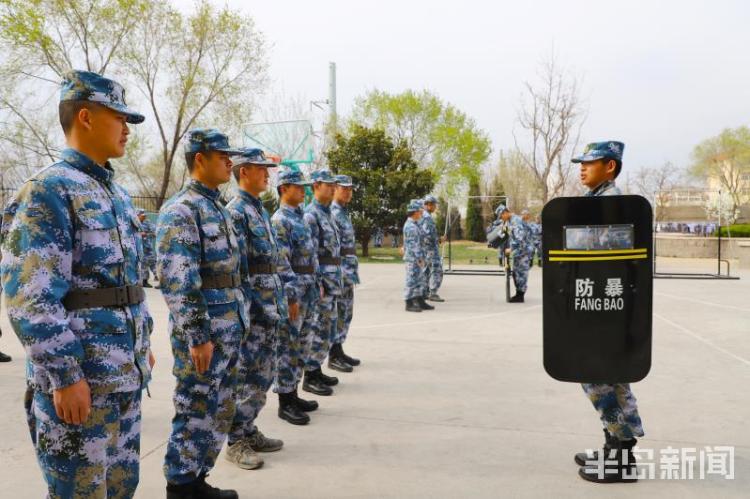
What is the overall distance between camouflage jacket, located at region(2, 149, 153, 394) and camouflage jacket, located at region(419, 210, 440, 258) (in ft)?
27.0

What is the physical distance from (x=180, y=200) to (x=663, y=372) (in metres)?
4.80

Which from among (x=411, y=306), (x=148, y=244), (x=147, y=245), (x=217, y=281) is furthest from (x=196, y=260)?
(x=411, y=306)

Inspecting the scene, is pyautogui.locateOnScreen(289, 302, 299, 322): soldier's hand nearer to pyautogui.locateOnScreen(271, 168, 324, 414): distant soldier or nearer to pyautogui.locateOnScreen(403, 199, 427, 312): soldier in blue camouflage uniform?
pyautogui.locateOnScreen(271, 168, 324, 414): distant soldier

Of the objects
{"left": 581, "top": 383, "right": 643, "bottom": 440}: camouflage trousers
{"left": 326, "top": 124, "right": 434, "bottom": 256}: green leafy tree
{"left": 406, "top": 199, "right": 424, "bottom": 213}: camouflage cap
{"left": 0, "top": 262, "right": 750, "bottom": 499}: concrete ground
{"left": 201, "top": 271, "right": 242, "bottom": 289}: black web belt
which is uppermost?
{"left": 326, "top": 124, "right": 434, "bottom": 256}: green leafy tree

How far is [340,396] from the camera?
15.7ft

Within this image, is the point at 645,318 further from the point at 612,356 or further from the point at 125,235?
the point at 125,235

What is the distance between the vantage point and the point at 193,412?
9.10 ft

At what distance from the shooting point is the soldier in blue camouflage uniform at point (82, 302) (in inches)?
71.9

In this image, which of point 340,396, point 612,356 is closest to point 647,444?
point 612,356

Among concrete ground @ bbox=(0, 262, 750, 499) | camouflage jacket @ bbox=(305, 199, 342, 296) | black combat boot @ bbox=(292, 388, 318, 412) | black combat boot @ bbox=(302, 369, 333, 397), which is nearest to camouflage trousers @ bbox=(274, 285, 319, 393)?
black combat boot @ bbox=(292, 388, 318, 412)

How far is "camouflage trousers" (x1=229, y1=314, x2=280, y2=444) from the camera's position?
134 inches

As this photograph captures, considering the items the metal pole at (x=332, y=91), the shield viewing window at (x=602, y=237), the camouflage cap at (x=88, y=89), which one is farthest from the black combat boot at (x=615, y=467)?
the metal pole at (x=332, y=91)

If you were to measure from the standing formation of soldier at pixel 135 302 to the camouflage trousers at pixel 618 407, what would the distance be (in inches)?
75.8

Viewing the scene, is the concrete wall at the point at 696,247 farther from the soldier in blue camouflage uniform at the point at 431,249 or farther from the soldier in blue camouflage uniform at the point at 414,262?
the soldier in blue camouflage uniform at the point at 414,262
